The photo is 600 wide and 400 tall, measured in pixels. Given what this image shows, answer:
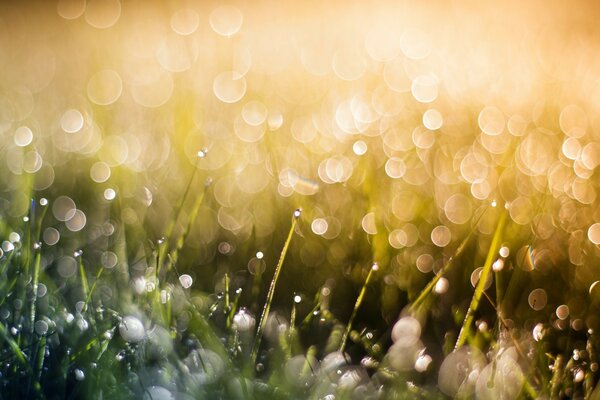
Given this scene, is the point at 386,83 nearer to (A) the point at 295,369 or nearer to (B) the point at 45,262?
(B) the point at 45,262

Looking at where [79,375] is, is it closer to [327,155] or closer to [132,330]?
[132,330]

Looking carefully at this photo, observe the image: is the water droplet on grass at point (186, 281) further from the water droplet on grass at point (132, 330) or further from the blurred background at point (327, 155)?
the water droplet on grass at point (132, 330)

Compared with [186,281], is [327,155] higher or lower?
higher

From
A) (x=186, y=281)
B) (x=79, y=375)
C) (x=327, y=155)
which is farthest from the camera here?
(x=327, y=155)

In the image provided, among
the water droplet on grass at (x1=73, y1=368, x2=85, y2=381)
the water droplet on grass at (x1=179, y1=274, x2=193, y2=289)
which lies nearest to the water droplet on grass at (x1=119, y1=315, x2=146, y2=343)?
the water droplet on grass at (x1=73, y1=368, x2=85, y2=381)

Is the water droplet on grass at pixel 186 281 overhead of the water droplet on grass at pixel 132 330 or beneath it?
beneath

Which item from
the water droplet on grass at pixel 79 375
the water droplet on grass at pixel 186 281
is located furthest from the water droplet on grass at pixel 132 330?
the water droplet on grass at pixel 186 281

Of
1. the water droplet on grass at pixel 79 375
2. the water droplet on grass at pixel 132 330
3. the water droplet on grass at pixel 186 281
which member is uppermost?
the water droplet on grass at pixel 132 330

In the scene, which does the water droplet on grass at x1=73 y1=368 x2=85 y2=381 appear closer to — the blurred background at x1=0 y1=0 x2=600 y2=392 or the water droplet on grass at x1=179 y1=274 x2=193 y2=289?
the blurred background at x1=0 y1=0 x2=600 y2=392

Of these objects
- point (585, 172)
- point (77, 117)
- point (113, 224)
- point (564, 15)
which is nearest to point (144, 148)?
point (77, 117)

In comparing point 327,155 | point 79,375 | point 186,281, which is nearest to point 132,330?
point 79,375

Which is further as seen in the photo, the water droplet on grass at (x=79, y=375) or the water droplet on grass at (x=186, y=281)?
the water droplet on grass at (x=186, y=281)
